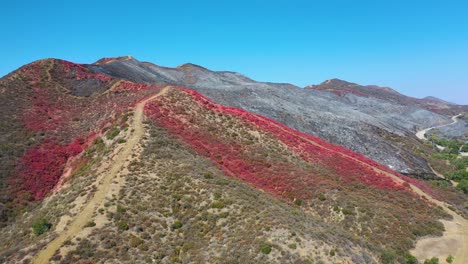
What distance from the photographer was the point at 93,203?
31766mm

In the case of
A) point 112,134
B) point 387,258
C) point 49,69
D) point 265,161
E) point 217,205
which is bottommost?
point 387,258

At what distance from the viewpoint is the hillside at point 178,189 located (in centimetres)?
2839

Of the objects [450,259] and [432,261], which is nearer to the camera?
[432,261]

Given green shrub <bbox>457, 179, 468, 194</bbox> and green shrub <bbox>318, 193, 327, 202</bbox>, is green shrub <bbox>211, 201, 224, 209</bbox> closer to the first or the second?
green shrub <bbox>318, 193, 327, 202</bbox>

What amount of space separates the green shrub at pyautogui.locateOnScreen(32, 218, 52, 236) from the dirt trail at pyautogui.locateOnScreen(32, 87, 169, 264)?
2.45 m

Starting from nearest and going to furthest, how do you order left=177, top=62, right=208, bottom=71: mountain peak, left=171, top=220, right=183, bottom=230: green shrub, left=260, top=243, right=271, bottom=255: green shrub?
1. left=260, top=243, right=271, bottom=255: green shrub
2. left=171, top=220, right=183, bottom=230: green shrub
3. left=177, top=62, right=208, bottom=71: mountain peak

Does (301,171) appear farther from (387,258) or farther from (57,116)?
(57,116)

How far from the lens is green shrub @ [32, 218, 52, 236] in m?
29.8

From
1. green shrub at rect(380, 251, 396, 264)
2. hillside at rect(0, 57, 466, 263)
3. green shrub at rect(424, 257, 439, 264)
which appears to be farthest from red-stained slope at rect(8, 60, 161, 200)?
green shrub at rect(424, 257, 439, 264)

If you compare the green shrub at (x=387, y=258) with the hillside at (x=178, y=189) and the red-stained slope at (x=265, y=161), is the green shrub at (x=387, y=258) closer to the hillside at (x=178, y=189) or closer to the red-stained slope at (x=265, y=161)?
the hillside at (x=178, y=189)

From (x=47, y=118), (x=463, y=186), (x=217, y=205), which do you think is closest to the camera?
(x=217, y=205)

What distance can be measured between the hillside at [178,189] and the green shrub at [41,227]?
130 mm

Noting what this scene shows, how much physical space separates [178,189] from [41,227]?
1246 cm

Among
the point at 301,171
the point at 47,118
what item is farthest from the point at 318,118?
the point at 47,118
